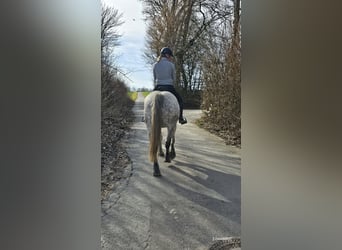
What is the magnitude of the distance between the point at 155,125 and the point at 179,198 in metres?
0.59

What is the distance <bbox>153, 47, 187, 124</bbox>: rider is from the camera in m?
2.70

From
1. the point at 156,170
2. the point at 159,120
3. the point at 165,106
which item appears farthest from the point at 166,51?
the point at 156,170

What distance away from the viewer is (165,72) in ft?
8.95

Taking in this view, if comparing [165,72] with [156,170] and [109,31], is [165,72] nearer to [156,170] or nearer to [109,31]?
[109,31]

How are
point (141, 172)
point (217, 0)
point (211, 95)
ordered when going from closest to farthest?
point (141, 172), point (217, 0), point (211, 95)

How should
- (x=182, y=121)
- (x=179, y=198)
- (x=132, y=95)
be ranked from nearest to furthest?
(x=179, y=198), (x=132, y=95), (x=182, y=121)

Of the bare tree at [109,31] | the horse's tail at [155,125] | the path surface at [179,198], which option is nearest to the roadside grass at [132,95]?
the path surface at [179,198]

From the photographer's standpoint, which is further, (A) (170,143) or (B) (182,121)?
(B) (182,121)

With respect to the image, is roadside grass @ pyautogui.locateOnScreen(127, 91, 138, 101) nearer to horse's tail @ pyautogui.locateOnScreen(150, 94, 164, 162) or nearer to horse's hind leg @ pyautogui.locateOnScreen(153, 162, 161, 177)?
horse's tail @ pyautogui.locateOnScreen(150, 94, 164, 162)

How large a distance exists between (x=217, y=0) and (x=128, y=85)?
40.2 inches
